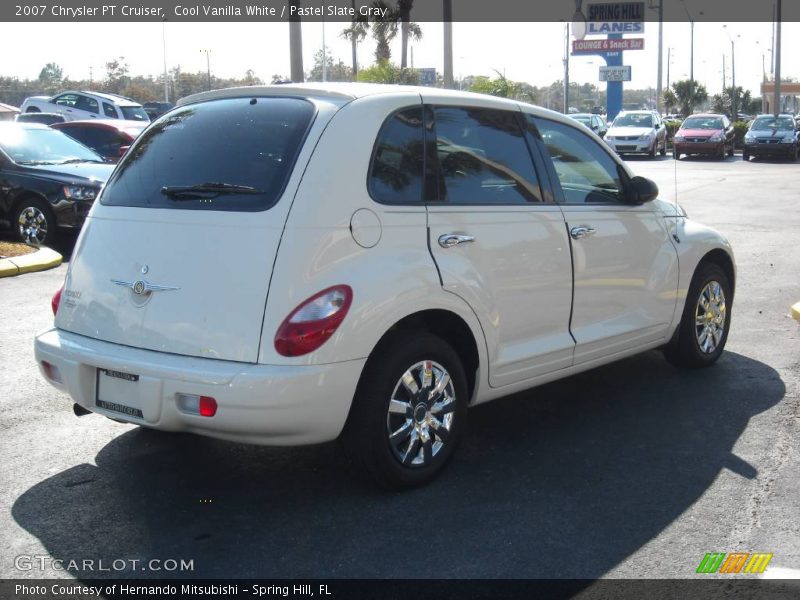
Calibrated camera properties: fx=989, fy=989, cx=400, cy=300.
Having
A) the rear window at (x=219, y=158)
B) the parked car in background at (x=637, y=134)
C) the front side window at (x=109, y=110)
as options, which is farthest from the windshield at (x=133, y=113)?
the rear window at (x=219, y=158)

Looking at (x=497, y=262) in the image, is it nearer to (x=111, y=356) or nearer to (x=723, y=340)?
(x=111, y=356)

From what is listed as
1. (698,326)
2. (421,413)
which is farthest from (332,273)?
(698,326)

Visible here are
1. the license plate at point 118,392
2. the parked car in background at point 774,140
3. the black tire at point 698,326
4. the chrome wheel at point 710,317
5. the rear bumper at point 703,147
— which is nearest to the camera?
the license plate at point 118,392

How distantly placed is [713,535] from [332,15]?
4864 cm

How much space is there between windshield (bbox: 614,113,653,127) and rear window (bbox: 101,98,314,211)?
33.9 meters

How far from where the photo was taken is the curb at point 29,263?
1039cm

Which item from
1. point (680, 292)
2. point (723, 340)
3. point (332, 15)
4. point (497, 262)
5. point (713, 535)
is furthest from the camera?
point (332, 15)

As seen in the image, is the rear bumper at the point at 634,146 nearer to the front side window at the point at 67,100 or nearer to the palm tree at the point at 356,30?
the palm tree at the point at 356,30

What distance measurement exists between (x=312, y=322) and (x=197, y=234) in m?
0.70

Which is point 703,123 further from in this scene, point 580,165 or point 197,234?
point 197,234

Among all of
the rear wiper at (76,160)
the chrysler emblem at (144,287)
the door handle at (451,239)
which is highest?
the rear wiper at (76,160)

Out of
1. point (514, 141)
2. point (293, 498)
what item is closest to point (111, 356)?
point (293, 498)

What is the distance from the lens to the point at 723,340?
693cm

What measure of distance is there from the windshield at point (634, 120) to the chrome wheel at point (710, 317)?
3139 centimetres
